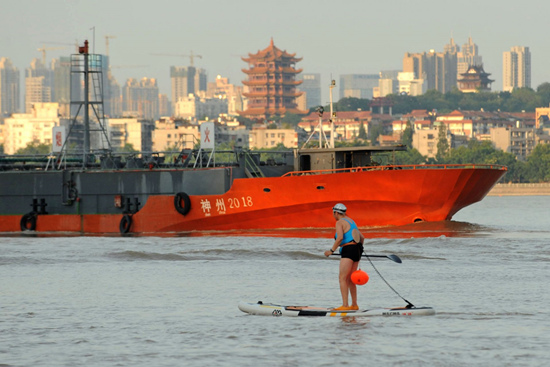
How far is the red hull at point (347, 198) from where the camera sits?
144 feet

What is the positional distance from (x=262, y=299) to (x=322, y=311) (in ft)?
11.8

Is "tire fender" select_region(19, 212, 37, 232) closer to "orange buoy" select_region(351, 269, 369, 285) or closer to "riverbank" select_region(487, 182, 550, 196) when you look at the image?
"orange buoy" select_region(351, 269, 369, 285)

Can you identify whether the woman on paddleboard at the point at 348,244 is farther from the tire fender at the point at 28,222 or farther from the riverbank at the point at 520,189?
the riverbank at the point at 520,189

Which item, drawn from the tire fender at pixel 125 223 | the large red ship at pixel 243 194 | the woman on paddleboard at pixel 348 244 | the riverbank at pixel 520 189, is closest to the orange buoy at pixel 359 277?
the woman on paddleboard at pixel 348 244

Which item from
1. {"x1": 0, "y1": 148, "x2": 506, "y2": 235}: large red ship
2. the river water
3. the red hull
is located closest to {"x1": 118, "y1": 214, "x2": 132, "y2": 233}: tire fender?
{"x1": 0, "y1": 148, "x2": 506, "y2": 235}: large red ship

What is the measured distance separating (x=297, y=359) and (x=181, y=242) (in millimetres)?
26219

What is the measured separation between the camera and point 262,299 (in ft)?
80.7

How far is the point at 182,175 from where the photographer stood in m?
49.0

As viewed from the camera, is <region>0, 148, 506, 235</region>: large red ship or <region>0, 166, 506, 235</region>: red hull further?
<region>0, 148, 506, 235</region>: large red ship

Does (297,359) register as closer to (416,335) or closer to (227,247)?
(416,335)

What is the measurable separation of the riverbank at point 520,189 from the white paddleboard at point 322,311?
544 feet

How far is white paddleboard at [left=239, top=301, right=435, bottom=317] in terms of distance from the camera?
2111cm

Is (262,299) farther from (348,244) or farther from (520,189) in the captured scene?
(520,189)

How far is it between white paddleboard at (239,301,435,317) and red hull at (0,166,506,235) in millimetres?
22283
